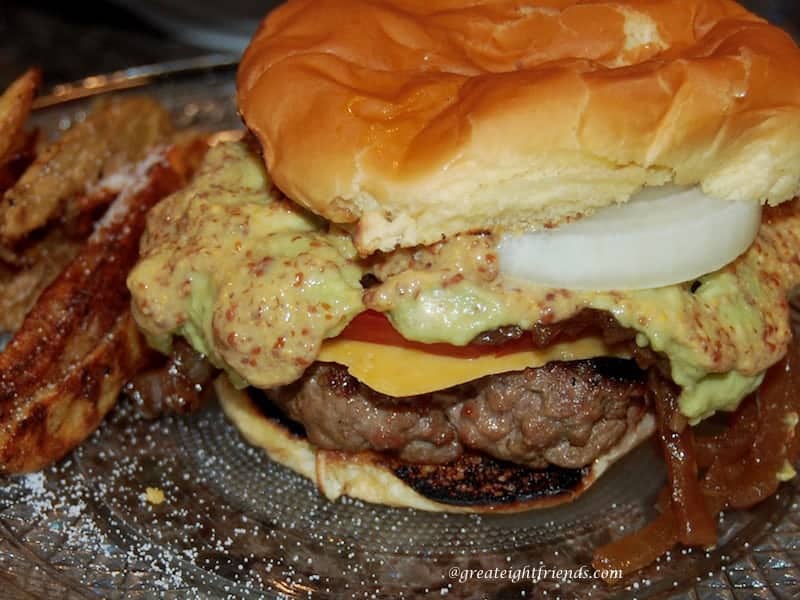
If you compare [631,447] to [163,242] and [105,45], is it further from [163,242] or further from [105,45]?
[105,45]

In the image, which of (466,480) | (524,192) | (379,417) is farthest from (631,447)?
(524,192)

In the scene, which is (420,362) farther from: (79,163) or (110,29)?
(110,29)

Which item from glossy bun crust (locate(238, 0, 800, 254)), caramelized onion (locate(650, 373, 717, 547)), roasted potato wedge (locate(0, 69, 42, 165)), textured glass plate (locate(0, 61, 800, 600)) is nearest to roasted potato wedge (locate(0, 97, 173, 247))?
roasted potato wedge (locate(0, 69, 42, 165))

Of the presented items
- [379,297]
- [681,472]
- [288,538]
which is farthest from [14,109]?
[681,472]

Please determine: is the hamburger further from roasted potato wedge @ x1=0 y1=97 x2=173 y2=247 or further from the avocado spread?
roasted potato wedge @ x1=0 y1=97 x2=173 y2=247

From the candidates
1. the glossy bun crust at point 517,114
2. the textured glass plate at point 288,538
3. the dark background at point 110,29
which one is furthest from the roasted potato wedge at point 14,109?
the dark background at point 110,29

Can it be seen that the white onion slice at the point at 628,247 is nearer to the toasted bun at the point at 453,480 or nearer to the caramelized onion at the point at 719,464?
the caramelized onion at the point at 719,464
